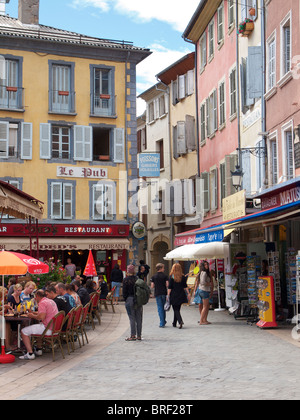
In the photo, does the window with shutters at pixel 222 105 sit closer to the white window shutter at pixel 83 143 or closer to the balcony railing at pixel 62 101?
the white window shutter at pixel 83 143

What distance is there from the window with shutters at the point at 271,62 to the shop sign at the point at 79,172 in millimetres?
14729

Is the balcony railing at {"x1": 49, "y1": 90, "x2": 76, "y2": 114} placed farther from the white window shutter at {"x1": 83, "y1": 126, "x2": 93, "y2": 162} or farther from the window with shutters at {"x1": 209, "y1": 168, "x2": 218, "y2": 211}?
the window with shutters at {"x1": 209, "y1": 168, "x2": 218, "y2": 211}

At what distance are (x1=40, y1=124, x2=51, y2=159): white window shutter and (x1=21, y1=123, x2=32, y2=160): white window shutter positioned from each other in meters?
0.52

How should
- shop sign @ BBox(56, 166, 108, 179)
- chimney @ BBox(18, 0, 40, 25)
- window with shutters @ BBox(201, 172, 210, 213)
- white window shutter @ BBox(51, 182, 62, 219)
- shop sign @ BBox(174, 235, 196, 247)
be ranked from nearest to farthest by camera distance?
shop sign @ BBox(174, 235, 196, 247)
window with shutters @ BBox(201, 172, 210, 213)
white window shutter @ BBox(51, 182, 62, 219)
shop sign @ BBox(56, 166, 108, 179)
chimney @ BBox(18, 0, 40, 25)

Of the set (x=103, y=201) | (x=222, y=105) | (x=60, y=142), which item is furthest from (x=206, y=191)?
(x=60, y=142)

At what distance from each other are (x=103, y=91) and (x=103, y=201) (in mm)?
5513

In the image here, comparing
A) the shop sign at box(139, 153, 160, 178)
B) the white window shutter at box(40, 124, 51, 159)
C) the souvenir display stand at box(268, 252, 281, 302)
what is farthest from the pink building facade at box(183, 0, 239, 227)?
the souvenir display stand at box(268, 252, 281, 302)

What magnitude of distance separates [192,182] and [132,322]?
1990 cm

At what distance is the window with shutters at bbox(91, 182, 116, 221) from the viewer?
1299 inches

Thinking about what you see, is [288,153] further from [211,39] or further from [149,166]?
[149,166]

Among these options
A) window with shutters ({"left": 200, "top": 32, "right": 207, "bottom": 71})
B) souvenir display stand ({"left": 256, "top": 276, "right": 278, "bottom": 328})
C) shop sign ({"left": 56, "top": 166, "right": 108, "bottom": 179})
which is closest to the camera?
souvenir display stand ({"left": 256, "top": 276, "right": 278, "bottom": 328})

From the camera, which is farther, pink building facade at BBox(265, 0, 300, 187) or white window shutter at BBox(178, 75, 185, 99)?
white window shutter at BBox(178, 75, 185, 99)

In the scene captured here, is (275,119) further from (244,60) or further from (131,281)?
(131,281)

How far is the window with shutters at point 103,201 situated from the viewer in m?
33.0
